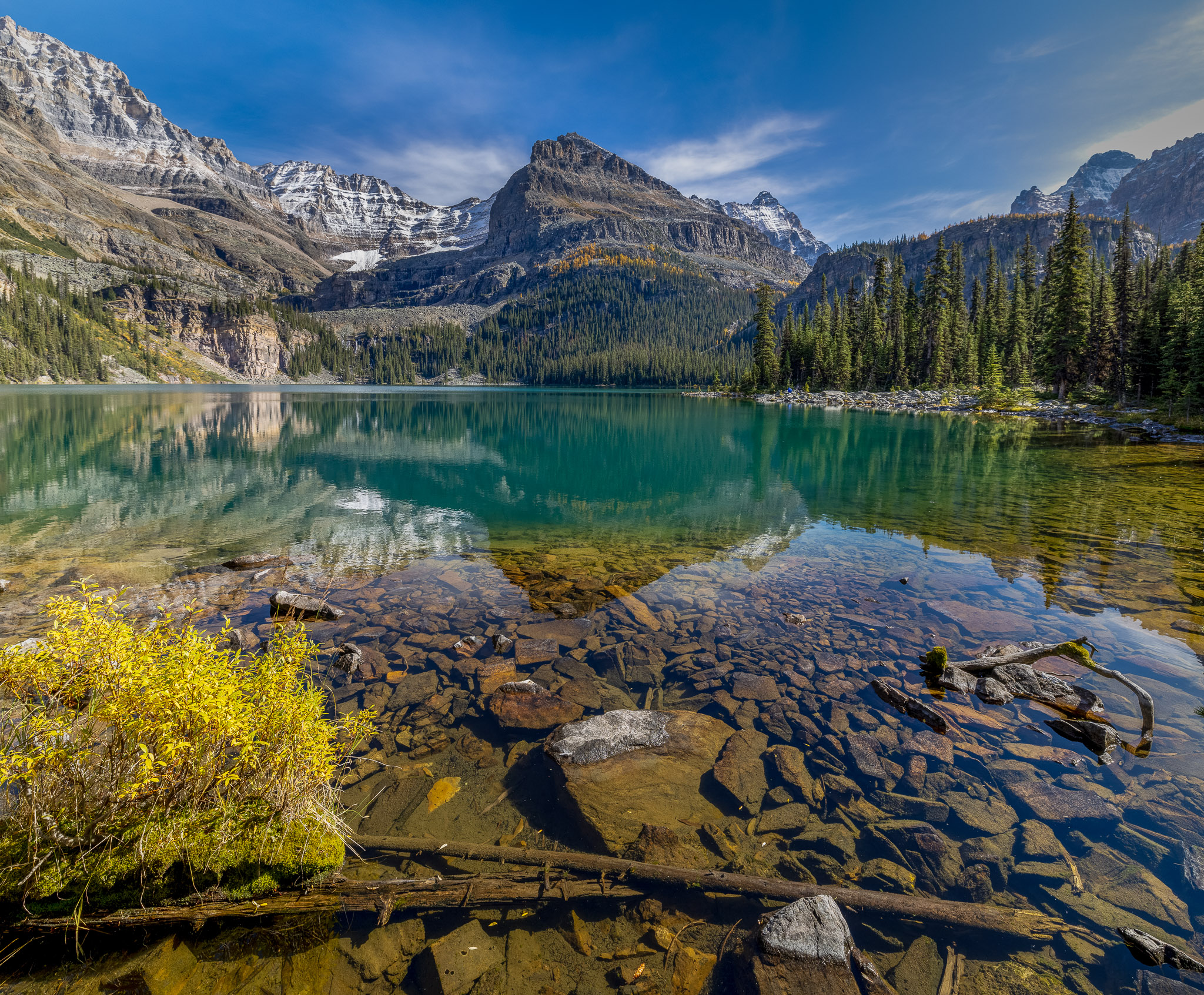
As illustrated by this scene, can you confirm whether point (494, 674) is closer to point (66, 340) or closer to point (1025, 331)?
point (1025, 331)

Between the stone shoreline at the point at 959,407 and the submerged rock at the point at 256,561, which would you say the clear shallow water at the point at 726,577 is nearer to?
the submerged rock at the point at 256,561

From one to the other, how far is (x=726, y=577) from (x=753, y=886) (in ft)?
30.6

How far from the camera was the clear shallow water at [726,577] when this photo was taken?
595 cm

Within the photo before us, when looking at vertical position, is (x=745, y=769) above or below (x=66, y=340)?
below

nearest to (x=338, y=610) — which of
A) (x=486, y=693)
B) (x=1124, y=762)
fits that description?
(x=486, y=693)

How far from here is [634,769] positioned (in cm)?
677

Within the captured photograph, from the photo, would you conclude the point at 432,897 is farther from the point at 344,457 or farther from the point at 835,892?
the point at 344,457

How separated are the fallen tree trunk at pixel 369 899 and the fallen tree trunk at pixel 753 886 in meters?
0.18

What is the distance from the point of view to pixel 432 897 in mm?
4930

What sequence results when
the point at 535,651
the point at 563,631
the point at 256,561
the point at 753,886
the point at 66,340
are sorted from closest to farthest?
the point at 753,886
the point at 535,651
the point at 563,631
the point at 256,561
the point at 66,340

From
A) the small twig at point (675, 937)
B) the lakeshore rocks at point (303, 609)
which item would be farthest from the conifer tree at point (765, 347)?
the small twig at point (675, 937)

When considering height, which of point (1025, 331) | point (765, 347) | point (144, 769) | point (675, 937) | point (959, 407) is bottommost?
point (675, 937)

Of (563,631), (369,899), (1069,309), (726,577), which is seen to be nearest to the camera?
(369,899)

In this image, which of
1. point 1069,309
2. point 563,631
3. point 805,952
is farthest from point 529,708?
point 1069,309
